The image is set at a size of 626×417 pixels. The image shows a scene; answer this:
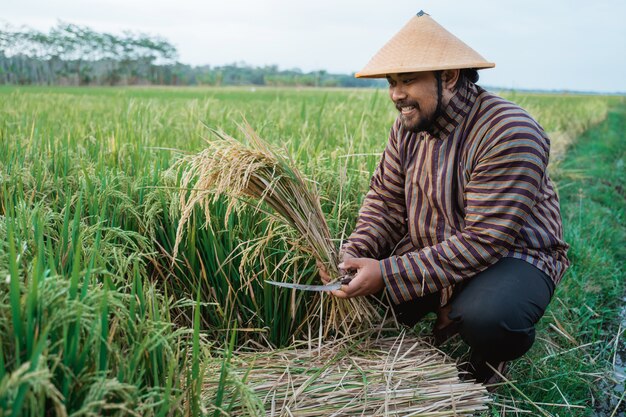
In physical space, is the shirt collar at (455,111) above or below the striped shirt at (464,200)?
above

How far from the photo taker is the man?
1.88 metres

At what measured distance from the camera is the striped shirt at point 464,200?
6.12 ft

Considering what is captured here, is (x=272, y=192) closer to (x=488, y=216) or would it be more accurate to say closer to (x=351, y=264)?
(x=351, y=264)

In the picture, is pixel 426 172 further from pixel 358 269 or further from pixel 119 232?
pixel 119 232

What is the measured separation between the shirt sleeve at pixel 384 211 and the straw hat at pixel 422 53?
0.36 metres

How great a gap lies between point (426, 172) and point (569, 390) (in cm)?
98

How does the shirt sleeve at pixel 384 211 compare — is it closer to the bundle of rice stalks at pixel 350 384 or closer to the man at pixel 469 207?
the man at pixel 469 207

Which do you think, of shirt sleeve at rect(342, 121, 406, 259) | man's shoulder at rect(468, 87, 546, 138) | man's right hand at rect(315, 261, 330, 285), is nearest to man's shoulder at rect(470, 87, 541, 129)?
man's shoulder at rect(468, 87, 546, 138)

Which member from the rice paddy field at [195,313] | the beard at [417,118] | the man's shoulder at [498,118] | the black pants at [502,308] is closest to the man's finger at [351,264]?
the rice paddy field at [195,313]

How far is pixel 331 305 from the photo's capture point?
216 centimetres

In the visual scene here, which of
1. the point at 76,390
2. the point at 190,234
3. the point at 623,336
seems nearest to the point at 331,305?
the point at 190,234

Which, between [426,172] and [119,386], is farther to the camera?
[426,172]

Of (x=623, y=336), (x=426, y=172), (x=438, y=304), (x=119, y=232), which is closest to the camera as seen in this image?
(x=119, y=232)

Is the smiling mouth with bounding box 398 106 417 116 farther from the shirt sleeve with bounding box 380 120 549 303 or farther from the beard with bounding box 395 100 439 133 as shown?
the shirt sleeve with bounding box 380 120 549 303
